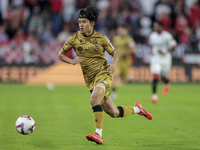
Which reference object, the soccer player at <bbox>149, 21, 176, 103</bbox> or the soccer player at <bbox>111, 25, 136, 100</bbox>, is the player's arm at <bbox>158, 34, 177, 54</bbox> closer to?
the soccer player at <bbox>149, 21, 176, 103</bbox>

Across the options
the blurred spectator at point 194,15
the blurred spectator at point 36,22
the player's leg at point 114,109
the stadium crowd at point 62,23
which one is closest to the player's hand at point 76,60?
the player's leg at point 114,109

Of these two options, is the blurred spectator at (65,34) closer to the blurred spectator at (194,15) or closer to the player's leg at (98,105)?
the blurred spectator at (194,15)

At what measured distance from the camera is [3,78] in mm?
17828

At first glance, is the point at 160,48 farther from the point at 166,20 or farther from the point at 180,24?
the point at 180,24

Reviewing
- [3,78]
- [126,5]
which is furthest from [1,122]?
[126,5]

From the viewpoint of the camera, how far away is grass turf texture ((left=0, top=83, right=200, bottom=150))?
5.63 meters

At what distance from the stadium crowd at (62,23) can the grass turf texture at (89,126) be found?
20.9ft

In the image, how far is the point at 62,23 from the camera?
19.8 m

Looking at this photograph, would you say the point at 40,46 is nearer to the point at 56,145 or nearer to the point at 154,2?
the point at 154,2

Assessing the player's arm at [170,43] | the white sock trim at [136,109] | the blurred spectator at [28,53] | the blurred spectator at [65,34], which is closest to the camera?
the white sock trim at [136,109]

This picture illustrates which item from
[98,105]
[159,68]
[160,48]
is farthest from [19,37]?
[98,105]

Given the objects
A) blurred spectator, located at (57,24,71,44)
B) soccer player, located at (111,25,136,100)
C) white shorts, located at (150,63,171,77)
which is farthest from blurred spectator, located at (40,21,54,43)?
white shorts, located at (150,63,171,77)

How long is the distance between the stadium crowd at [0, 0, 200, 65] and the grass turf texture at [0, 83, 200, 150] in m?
6.37

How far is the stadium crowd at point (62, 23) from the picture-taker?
1802 cm
